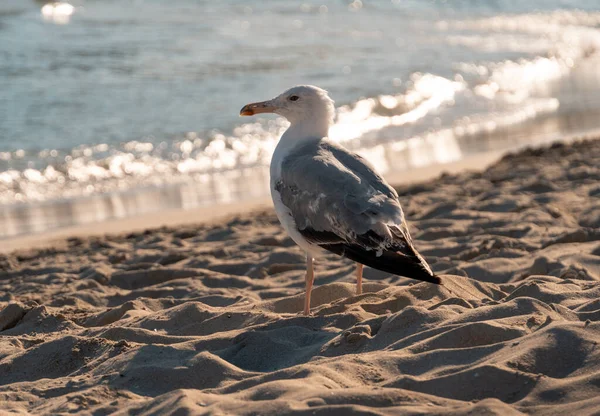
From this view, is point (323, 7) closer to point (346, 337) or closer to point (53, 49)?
A: point (53, 49)

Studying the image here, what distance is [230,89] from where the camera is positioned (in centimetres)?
1428

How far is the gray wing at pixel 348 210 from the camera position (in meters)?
4.58

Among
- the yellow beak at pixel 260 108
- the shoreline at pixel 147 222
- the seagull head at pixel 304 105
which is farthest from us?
the shoreline at pixel 147 222

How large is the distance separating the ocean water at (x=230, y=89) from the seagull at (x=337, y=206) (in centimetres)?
442

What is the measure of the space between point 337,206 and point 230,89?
9.73m

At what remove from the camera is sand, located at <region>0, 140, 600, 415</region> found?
3543 mm

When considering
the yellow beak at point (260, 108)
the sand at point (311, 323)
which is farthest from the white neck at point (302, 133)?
the sand at point (311, 323)

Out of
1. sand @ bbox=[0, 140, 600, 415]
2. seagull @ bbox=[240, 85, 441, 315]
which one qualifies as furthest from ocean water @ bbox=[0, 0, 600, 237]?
seagull @ bbox=[240, 85, 441, 315]

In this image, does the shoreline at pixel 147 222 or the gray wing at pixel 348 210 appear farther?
→ the shoreline at pixel 147 222

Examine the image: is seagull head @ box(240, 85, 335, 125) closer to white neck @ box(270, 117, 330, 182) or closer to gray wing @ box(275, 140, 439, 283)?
white neck @ box(270, 117, 330, 182)

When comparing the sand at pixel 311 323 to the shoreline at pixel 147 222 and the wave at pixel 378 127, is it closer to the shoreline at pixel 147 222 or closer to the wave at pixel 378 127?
the shoreline at pixel 147 222

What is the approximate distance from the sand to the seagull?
294 millimetres

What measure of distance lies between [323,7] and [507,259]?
18050 millimetres

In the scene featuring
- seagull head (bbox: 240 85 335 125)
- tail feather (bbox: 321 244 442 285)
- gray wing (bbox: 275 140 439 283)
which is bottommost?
tail feather (bbox: 321 244 442 285)
